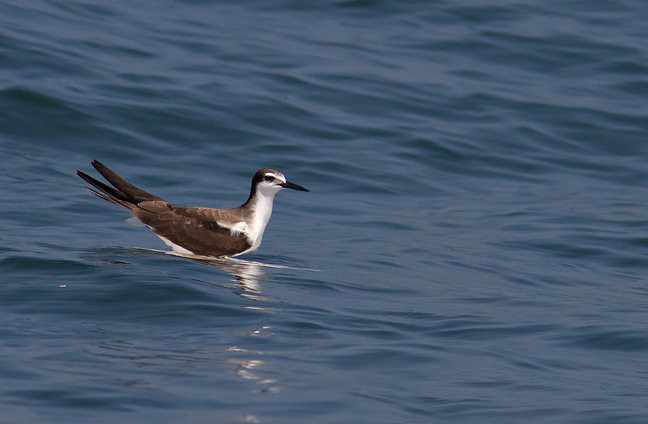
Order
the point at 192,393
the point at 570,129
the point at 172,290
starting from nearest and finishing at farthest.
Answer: the point at 192,393 < the point at 172,290 < the point at 570,129

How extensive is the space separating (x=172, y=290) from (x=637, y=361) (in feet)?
13.4

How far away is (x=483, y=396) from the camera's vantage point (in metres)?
9.58

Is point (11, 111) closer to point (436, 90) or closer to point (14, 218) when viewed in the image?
point (14, 218)

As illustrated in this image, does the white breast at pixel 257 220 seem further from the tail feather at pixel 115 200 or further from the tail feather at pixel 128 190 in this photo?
the tail feather at pixel 115 200

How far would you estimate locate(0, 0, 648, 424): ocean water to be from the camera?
31.4ft

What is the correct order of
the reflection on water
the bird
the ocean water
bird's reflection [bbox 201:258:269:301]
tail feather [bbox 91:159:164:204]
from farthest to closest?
tail feather [bbox 91:159:164:204], the bird, bird's reflection [bbox 201:258:269:301], the ocean water, the reflection on water

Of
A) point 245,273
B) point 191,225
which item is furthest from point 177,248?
point 245,273

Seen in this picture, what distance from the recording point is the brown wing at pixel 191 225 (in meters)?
13.7

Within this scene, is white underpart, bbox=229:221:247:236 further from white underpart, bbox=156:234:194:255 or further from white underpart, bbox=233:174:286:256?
white underpart, bbox=156:234:194:255

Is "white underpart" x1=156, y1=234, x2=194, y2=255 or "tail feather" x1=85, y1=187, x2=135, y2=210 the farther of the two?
"white underpart" x1=156, y1=234, x2=194, y2=255

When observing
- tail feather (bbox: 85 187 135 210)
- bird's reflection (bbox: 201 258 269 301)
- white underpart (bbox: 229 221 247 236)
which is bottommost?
bird's reflection (bbox: 201 258 269 301)

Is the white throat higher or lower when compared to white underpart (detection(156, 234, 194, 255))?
higher

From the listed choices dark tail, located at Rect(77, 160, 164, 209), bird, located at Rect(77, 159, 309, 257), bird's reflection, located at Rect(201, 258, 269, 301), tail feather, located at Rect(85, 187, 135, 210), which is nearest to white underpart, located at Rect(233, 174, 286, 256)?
bird, located at Rect(77, 159, 309, 257)

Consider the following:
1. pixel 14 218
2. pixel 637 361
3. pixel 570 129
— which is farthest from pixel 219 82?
pixel 637 361
